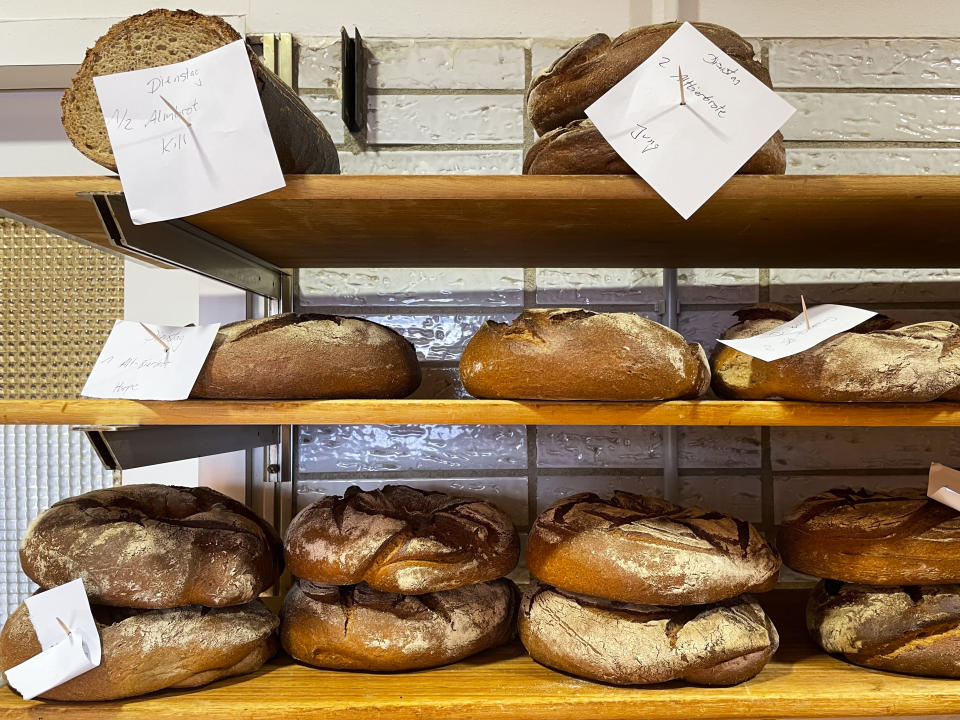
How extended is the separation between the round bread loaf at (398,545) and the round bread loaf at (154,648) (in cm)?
13

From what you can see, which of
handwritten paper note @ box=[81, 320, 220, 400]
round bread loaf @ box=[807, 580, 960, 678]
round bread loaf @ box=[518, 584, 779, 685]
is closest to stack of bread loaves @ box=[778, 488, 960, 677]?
round bread loaf @ box=[807, 580, 960, 678]

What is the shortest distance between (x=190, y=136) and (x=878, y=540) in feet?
3.73

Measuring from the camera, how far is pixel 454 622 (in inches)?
40.3

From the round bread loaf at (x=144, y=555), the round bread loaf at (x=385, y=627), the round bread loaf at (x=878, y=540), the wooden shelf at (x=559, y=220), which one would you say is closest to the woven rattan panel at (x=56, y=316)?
the wooden shelf at (x=559, y=220)

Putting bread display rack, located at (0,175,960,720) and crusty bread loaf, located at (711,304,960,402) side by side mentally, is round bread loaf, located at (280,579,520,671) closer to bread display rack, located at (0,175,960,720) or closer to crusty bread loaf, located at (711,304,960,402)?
bread display rack, located at (0,175,960,720)

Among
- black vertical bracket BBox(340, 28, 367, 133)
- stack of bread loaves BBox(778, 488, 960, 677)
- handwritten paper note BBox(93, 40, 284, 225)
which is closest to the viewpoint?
handwritten paper note BBox(93, 40, 284, 225)

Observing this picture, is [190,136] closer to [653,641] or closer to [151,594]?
[151,594]

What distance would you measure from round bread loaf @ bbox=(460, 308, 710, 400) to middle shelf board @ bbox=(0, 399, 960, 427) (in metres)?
0.02

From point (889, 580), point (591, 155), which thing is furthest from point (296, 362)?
point (889, 580)

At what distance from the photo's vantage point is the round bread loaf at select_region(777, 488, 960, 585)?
0.98 metres

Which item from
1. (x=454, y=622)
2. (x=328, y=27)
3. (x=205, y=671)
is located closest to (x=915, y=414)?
(x=454, y=622)

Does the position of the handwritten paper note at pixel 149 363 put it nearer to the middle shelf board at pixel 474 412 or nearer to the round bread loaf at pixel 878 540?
the middle shelf board at pixel 474 412

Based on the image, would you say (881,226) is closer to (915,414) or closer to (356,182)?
(915,414)

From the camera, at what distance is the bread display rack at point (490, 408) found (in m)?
0.90
